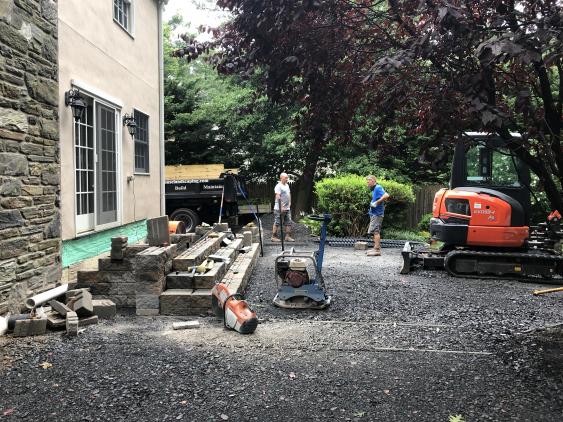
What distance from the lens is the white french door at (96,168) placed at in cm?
768

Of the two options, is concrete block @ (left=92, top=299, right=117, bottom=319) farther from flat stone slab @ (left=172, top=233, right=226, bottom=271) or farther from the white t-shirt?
the white t-shirt

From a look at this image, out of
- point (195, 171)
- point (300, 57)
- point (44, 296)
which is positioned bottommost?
point (44, 296)

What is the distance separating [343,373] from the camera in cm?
413

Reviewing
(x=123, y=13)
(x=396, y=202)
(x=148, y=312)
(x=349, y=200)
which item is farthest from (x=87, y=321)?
(x=396, y=202)

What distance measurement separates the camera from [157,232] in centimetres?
719

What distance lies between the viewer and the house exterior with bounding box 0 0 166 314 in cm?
525

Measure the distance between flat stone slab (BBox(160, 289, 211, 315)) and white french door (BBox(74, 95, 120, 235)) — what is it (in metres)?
2.37

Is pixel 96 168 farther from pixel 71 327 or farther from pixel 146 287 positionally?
pixel 71 327

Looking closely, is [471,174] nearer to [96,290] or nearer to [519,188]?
[519,188]

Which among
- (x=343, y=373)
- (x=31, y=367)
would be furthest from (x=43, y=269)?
(x=343, y=373)

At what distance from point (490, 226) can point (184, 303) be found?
17.8ft

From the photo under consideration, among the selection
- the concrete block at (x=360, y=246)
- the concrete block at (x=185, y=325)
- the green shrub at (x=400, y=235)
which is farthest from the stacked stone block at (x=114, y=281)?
the green shrub at (x=400, y=235)

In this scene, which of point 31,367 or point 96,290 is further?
point 96,290

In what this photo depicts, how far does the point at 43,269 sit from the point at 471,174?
23.3 ft
